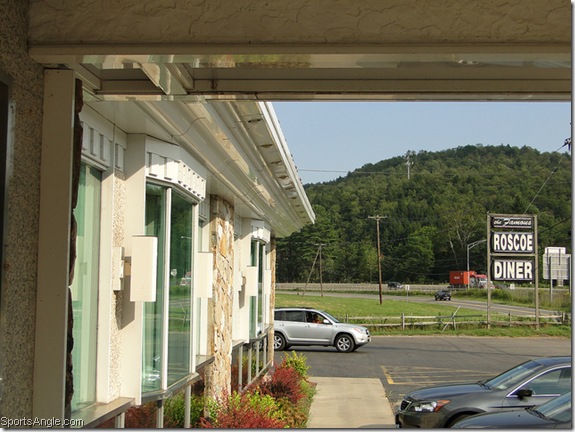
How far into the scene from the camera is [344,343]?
97.2 feet

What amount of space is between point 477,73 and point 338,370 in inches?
794

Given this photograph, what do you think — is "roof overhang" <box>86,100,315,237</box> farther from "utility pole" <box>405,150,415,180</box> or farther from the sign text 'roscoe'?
"utility pole" <box>405,150,415,180</box>

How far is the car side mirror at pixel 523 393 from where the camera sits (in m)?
10.8

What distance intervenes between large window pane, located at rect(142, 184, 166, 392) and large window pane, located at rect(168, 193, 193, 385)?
0.37m

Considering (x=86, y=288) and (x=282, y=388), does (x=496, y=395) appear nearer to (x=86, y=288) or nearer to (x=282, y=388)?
(x=282, y=388)

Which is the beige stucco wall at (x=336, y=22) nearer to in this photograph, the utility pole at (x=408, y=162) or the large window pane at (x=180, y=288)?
the large window pane at (x=180, y=288)

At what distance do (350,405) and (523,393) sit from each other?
5.81 meters

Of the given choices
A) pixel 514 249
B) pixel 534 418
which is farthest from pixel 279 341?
pixel 534 418

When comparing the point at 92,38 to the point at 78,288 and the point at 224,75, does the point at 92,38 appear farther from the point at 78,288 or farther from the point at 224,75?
the point at 78,288

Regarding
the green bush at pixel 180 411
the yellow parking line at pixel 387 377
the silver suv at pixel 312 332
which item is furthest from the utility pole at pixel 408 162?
the green bush at pixel 180 411

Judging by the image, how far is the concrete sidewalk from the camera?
13.8 metres

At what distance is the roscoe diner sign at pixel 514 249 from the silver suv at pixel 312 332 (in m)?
11.3

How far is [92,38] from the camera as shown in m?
3.41

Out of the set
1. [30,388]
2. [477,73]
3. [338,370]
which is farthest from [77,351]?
[338,370]
